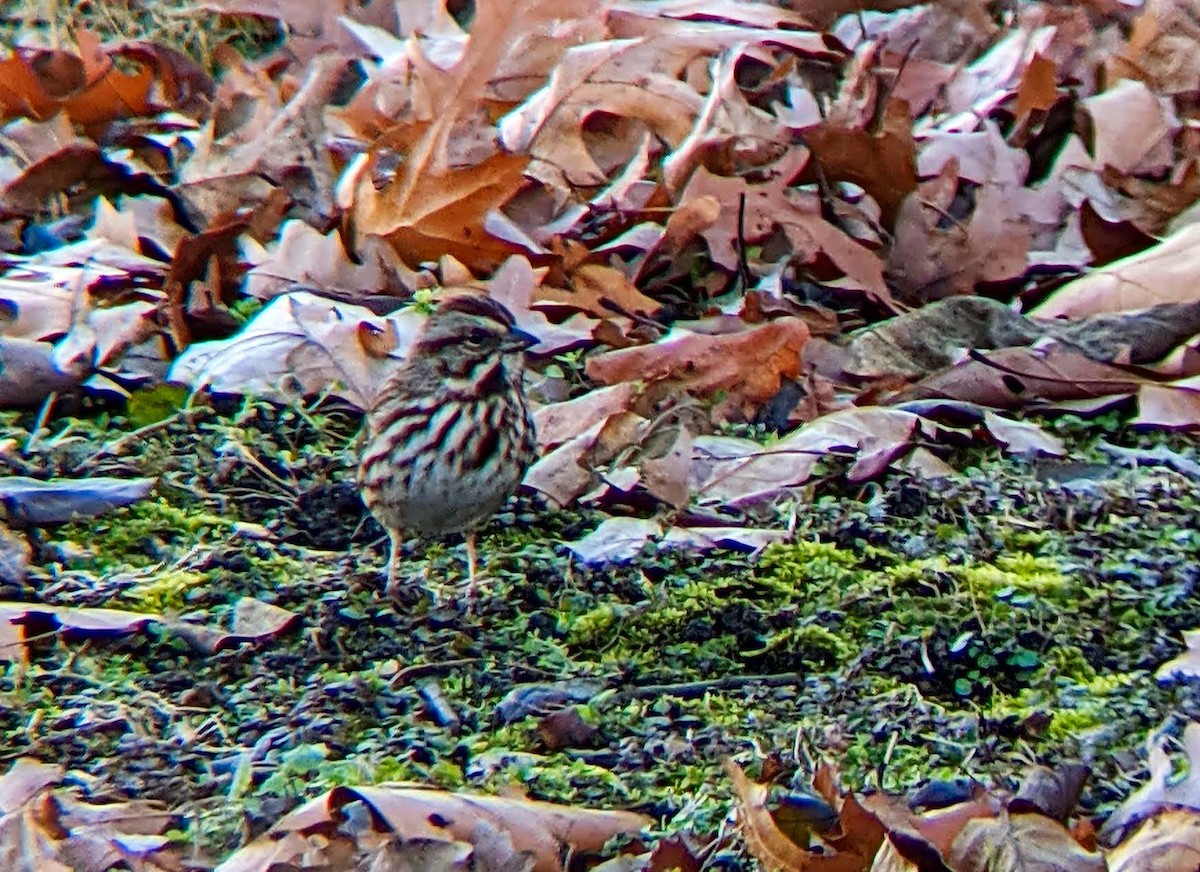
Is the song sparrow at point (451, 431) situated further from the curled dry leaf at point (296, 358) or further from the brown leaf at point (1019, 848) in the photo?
the brown leaf at point (1019, 848)

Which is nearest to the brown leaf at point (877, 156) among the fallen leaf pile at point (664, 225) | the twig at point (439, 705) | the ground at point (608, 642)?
the fallen leaf pile at point (664, 225)

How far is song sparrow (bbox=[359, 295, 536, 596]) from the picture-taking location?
4312 mm

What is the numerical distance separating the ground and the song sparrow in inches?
6.0

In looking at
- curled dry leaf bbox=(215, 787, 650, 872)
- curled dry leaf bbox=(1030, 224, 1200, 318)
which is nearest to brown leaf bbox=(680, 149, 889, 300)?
curled dry leaf bbox=(1030, 224, 1200, 318)

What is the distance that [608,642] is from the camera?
390cm

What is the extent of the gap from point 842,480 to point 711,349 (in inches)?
23.3

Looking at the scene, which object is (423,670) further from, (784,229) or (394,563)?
(784,229)

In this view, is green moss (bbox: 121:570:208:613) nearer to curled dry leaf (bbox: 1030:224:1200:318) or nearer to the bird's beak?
the bird's beak

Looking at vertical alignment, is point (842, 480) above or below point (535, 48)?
below

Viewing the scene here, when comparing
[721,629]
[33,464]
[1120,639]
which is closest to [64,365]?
[33,464]

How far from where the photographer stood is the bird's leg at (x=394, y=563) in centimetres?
420

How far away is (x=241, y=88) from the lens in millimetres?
6699

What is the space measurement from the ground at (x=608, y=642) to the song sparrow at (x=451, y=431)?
0.15 metres

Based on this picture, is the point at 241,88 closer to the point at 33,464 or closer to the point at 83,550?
the point at 33,464
